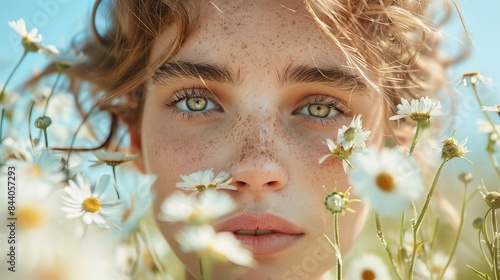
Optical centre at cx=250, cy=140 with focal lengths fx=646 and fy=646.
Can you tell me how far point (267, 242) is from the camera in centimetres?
88

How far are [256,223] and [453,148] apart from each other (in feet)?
0.90

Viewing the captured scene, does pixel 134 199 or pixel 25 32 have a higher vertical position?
pixel 25 32

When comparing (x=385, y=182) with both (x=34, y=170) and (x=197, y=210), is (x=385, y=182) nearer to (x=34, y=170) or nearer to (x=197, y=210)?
(x=197, y=210)

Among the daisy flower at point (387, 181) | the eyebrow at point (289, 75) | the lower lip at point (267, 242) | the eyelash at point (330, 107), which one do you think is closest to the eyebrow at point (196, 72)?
the eyebrow at point (289, 75)

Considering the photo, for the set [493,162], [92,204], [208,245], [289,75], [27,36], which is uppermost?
[27,36]

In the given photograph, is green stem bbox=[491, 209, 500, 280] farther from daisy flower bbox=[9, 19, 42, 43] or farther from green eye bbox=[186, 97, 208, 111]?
daisy flower bbox=[9, 19, 42, 43]

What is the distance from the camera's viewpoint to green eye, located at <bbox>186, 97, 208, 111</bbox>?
1.00 metres

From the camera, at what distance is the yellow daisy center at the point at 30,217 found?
22.9 inches

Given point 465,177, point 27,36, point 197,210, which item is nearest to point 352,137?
point 197,210

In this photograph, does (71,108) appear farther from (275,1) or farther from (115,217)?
(115,217)

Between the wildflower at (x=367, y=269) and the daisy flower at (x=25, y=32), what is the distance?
2.15 ft

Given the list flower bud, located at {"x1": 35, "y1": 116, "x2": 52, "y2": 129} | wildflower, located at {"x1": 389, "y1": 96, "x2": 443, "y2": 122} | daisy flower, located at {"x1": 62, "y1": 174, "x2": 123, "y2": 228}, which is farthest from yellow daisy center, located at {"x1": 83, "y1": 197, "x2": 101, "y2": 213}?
wildflower, located at {"x1": 389, "y1": 96, "x2": 443, "y2": 122}

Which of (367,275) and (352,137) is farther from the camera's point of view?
(367,275)

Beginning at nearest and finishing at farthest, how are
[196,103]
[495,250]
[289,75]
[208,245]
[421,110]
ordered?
[208,245], [495,250], [421,110], [289,75], [196,103]
